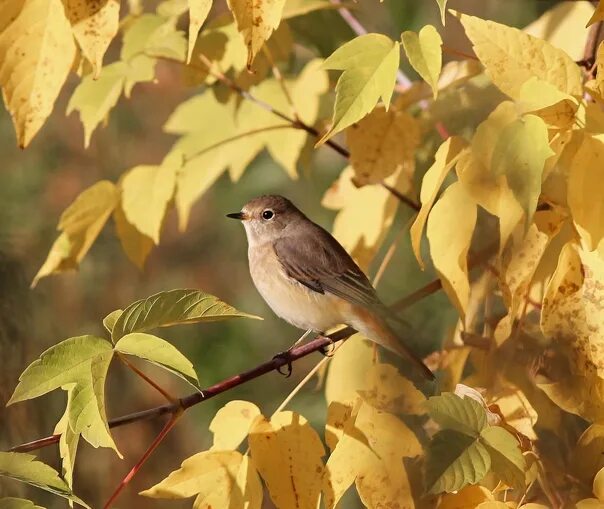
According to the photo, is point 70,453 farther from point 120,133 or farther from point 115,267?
point 120,133

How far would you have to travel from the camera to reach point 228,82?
1771mm

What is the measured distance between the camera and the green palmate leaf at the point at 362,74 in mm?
1161

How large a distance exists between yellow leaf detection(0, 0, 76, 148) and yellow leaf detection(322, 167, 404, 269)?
613 mm

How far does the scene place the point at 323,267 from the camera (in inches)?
87.1

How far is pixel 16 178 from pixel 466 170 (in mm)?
3218

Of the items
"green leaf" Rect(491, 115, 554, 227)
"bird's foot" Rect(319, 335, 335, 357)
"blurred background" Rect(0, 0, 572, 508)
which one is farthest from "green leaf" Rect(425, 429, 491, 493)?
"blurred background" Rect(0, 0, 572, 508)

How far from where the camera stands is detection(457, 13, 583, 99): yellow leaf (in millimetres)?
1194

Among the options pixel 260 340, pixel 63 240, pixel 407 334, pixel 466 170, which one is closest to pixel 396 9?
pixel 260 340

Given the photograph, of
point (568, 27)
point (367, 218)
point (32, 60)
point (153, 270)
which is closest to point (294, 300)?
point (367, 218)

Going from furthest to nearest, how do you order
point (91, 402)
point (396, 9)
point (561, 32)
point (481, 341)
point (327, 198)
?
point (396, 9)
point (327, 198)
point (561, 32)
point (481, 341)
point (91, 402)

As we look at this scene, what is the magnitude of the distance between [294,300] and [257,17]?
1162 mm

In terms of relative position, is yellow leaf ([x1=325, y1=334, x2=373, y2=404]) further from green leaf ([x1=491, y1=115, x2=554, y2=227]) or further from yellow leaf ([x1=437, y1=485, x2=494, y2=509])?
green leaf ([x1=491, y1=115, x2=554, y2=227])

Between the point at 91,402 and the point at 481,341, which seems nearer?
the point at 91,402

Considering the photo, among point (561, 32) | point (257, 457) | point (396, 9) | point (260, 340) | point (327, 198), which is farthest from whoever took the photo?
point (260, 340)
